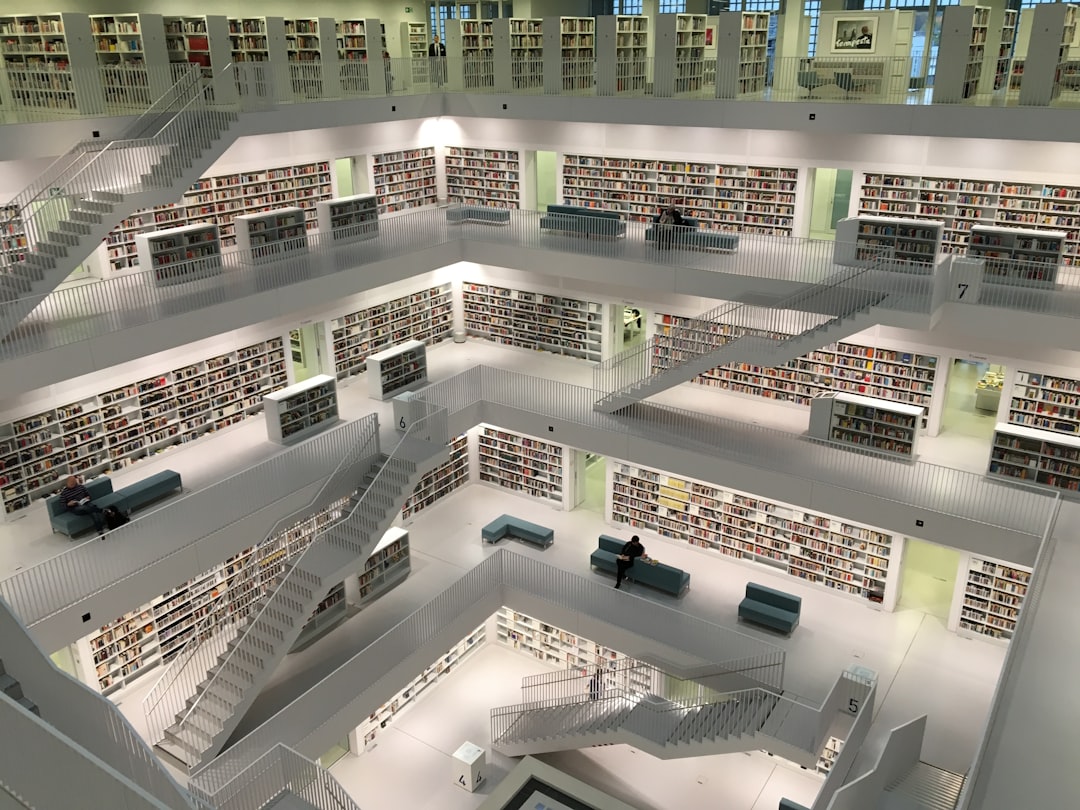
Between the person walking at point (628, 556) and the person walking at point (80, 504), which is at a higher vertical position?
the person walking at point (80, 504)

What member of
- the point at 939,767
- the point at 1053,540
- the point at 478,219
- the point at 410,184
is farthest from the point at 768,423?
the point at 410,184

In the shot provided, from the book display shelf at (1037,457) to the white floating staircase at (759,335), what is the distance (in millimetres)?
2469

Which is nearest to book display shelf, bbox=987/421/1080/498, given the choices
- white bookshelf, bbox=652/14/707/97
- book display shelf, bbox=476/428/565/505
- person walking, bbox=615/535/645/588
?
person walking, bbox=615/535/645/588

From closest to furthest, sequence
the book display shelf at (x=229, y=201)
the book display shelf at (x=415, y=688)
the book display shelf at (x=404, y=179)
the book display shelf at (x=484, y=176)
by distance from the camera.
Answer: the book display shelf at (x=415, y=688) < the book display shelf at (x=229, y=201) < the book display shelf at (x=404, y=179) < the book display shelf at (x=484, y=176)

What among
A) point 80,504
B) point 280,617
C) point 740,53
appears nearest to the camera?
point 80,504

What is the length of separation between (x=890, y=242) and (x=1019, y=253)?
1.68 m

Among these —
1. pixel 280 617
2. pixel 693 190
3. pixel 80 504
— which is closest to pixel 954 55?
pixel 693 190

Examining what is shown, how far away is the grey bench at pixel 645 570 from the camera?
13344 millimetres

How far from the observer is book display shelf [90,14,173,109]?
40.5 ft

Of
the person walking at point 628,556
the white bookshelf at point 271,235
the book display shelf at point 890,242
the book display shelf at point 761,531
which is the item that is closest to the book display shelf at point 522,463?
the book display shelf at point 761,531

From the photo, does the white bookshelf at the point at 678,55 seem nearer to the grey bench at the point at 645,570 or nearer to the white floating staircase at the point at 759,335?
the white floating staircase at the point at 759,335

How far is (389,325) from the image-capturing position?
16.9 meters

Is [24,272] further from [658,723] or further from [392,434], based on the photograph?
[658,723]

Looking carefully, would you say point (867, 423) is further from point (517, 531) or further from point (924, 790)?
point (517, 531)
